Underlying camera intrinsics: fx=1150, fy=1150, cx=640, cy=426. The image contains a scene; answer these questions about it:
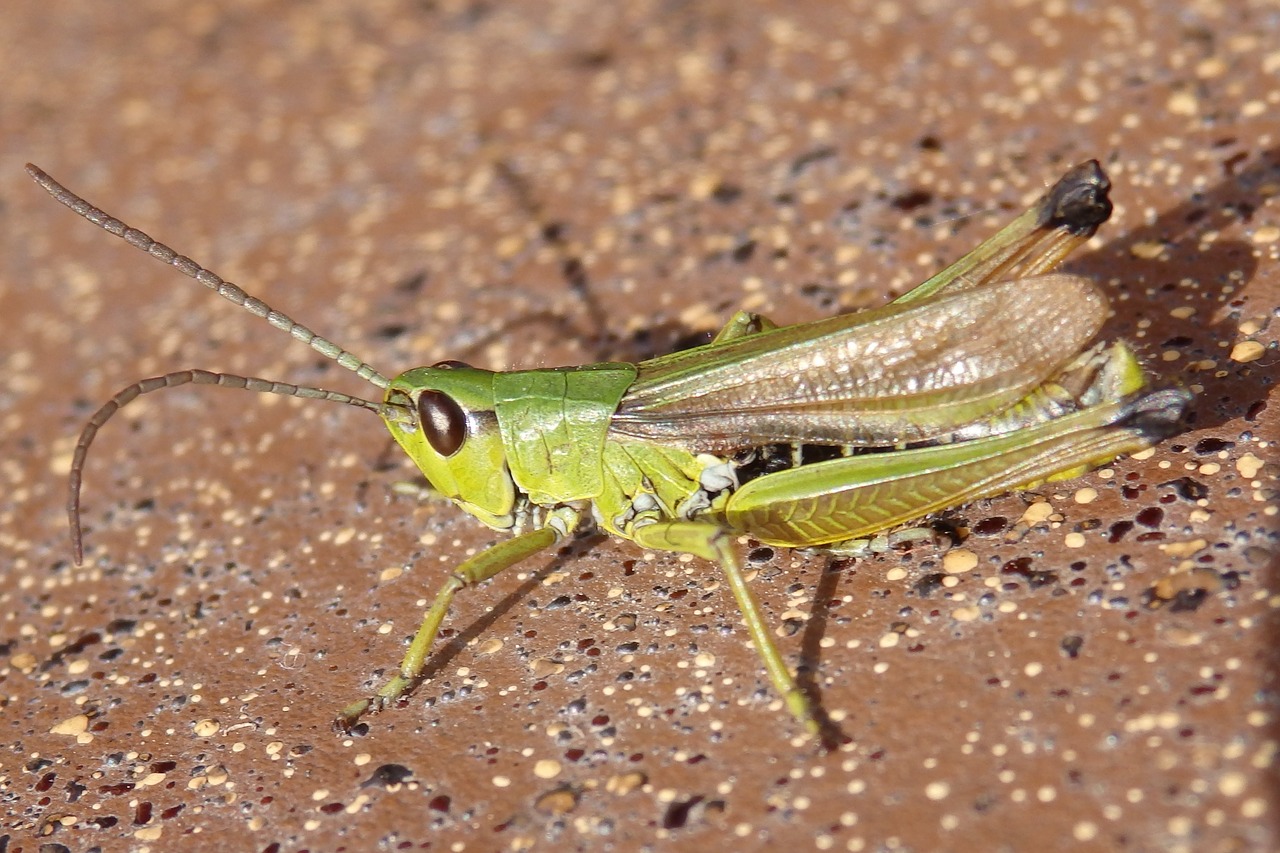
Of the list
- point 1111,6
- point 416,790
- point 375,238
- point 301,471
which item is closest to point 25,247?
point 375,238

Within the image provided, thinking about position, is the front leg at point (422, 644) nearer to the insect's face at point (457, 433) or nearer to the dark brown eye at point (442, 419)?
the insect's face at point (457, 433)

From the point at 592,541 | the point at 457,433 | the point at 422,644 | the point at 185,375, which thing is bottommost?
the point at 422,644

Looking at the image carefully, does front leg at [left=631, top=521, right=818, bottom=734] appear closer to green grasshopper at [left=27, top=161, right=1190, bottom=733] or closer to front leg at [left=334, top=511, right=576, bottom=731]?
green grasshopper at [left=27, top=161, right=1190, bottom=733]

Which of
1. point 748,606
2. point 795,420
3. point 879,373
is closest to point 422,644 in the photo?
point 748,606

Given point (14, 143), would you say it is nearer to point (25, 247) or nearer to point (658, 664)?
point (25, 247)

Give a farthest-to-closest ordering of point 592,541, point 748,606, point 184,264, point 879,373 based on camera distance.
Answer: point 592,541, point 184,264, point 879,373, point 748,606

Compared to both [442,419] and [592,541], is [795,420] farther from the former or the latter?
[442,419]

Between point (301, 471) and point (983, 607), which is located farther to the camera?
point (301, 471)

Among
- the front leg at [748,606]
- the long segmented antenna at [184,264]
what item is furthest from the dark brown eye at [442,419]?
the front leg at [748,606]
